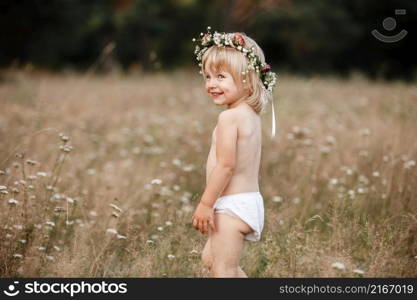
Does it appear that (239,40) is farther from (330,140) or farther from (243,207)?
(330,140)

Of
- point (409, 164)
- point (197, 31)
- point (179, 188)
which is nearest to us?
point (409, 164)

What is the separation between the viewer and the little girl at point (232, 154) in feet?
8.39

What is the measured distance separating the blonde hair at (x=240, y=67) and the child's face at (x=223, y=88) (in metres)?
0.02

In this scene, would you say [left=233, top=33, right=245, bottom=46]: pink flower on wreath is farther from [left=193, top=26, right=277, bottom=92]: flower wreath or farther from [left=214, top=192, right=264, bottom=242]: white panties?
[left=214, top=192, right=264, bottom=242]: white panties

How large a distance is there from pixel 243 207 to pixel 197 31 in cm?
2951

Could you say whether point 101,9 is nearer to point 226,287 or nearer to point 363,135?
point 363,135

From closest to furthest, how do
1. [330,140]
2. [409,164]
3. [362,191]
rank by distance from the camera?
[362,191] → [409,164] → [330,140]

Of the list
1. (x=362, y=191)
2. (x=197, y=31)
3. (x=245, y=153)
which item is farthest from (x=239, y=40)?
(x=197, y=31)

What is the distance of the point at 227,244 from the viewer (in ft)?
8.46

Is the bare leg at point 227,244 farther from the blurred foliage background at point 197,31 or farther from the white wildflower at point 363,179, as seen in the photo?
the blurred foliage background at point 197,31

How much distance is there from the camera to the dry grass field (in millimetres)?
3080

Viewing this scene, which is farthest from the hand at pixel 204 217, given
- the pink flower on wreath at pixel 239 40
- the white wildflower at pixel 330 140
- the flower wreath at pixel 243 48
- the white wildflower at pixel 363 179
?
the white wildflower at pixel 330 140

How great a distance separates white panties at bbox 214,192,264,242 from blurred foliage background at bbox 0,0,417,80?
38.8ft

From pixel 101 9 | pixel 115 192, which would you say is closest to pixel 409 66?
pixel 101 9
